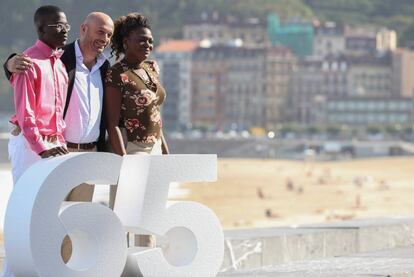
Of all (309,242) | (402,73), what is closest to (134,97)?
(309,242)

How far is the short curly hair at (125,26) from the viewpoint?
7.70 m

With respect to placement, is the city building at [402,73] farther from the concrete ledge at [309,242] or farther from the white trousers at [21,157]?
the white trousers at [21,157]

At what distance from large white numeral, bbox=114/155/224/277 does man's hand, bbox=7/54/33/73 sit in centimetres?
67

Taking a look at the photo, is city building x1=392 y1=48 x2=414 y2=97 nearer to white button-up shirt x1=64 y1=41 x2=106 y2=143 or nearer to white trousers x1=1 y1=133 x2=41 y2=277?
white button-up shirt x1=64 y1=41 x2=106 y2=143

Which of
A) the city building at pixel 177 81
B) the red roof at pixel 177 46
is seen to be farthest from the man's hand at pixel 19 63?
the red roof at pixel 177 46

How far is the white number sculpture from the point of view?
675 centimetres

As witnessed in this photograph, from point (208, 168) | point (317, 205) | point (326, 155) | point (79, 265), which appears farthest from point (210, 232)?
point (326, 155)

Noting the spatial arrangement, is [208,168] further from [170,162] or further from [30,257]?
[30,257]

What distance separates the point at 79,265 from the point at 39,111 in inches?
28.9

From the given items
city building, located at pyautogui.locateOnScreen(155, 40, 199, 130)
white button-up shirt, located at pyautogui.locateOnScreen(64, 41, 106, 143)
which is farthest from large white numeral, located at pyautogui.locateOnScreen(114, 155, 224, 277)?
city building, located at pyautogui.locateOnScreen(155, 40, 199, 130)

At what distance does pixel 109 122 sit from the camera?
7477 mm

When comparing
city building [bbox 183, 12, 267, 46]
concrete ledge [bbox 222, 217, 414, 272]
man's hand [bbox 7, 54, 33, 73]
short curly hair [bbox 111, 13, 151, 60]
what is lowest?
concrete ledge [bbox 222, 217, 414, 272]

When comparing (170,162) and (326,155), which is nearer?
(170,162)

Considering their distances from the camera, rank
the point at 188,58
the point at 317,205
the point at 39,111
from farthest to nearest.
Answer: the point at 188,58 → the point at 317,205 → the point at 39,111
